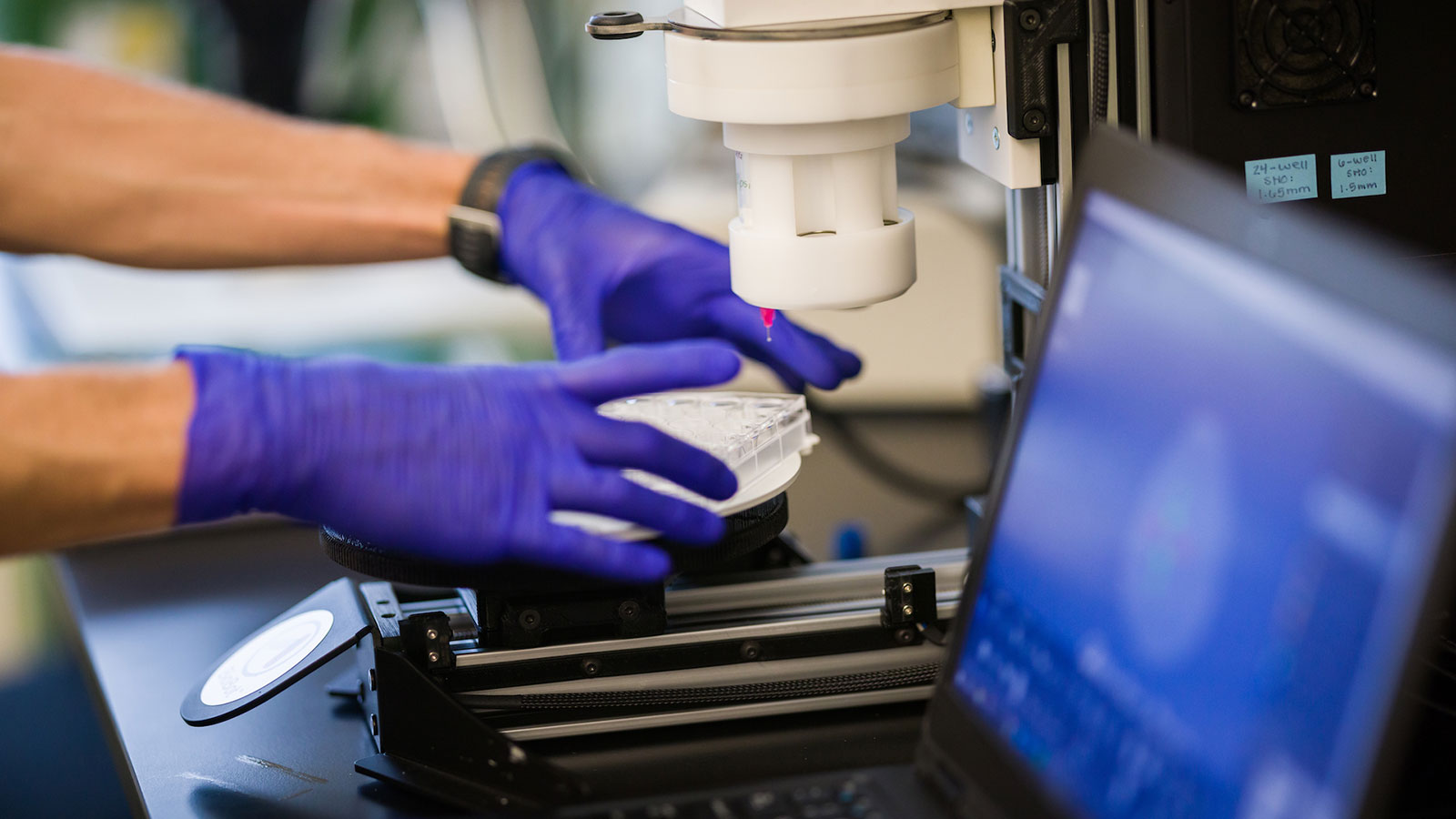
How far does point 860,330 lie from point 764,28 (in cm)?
132

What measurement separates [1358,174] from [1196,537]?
1.45 ft

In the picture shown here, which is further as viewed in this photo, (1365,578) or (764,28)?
(764,28)

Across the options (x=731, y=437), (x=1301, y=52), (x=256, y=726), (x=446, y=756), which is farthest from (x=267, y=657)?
(x=1301, y=52)

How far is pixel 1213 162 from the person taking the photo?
82 centimetres

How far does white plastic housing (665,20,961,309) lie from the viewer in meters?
0.80

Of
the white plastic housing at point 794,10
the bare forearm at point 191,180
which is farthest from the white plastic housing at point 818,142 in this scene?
the bare forearm at point 191,180

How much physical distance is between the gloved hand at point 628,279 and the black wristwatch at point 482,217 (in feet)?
0.04

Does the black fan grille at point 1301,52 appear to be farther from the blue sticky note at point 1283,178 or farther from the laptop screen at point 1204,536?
the laptop screen at point 1204,536

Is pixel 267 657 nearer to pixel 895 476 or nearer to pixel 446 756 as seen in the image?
pixel 446 756

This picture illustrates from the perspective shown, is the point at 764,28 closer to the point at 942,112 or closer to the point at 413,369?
the point at 413,369

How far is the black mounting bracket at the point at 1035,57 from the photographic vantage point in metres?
0.85

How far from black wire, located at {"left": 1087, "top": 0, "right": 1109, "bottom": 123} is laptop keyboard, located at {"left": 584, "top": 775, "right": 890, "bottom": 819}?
45cm

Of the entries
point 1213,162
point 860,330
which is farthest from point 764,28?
point 860,330

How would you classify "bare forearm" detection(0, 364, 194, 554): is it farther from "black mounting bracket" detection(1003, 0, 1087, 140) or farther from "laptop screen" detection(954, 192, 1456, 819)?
"black mounting bracket" detection(1003, 0, 1087, 140)
